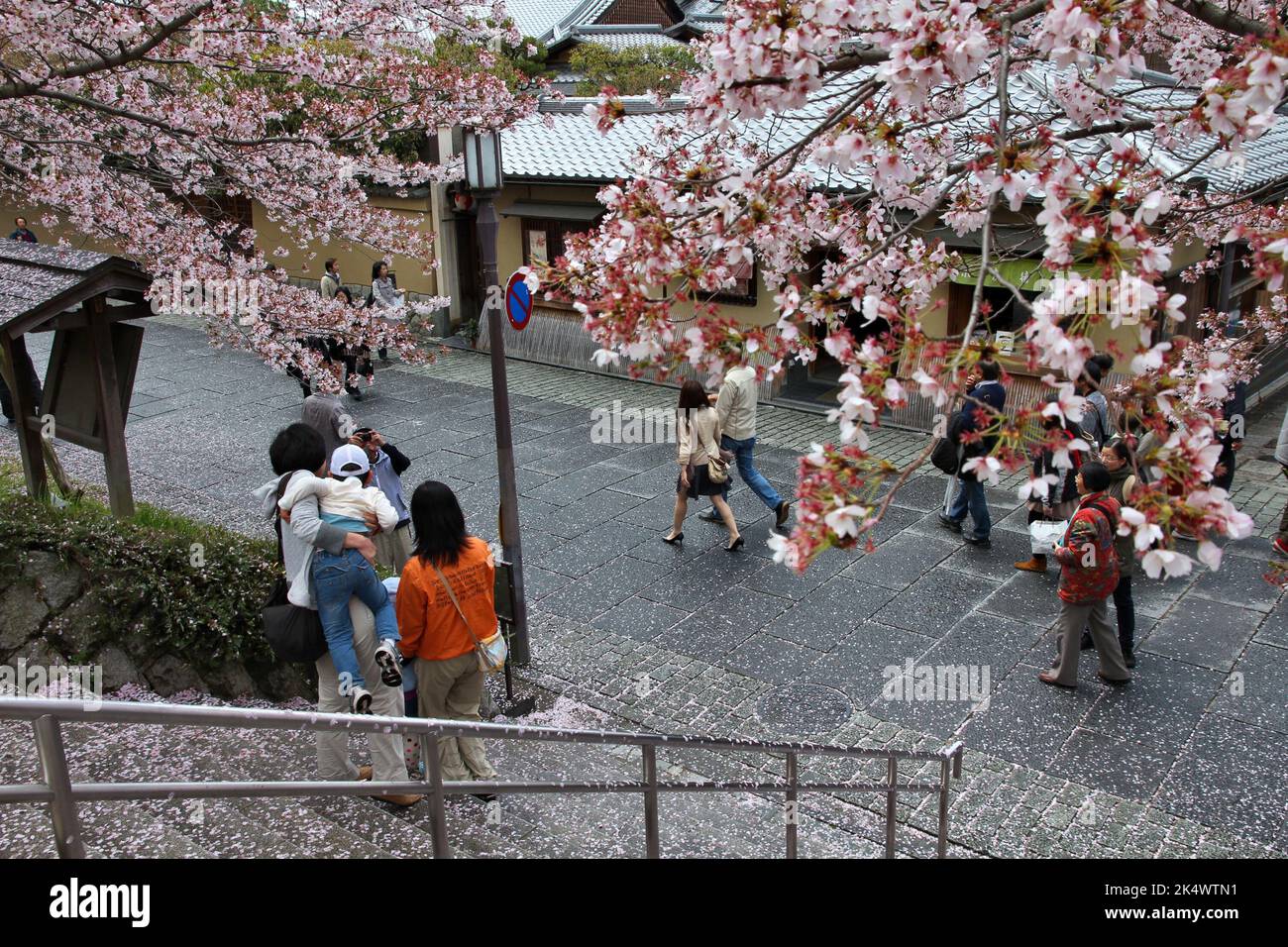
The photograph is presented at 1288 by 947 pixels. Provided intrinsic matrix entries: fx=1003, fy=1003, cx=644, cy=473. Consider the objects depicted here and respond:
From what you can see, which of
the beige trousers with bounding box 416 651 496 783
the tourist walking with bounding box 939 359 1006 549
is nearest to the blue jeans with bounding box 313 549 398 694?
the beige trousers with bounding box 416 651 496 783

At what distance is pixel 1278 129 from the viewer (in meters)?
14.0

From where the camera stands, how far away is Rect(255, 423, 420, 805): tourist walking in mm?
4621

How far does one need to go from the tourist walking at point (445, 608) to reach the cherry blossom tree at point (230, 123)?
331 cm

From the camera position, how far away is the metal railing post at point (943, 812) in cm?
508

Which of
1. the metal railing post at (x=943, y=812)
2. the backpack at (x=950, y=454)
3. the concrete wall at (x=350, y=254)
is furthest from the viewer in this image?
the concrete wall at (x=350, y=254)

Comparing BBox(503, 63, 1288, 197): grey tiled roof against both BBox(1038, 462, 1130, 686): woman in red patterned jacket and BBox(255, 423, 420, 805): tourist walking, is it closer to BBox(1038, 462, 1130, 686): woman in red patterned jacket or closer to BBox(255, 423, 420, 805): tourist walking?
BBox(1038, 462, 1130, 686): woman in red patterned jacket

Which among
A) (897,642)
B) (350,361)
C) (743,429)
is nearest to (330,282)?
(350,361)

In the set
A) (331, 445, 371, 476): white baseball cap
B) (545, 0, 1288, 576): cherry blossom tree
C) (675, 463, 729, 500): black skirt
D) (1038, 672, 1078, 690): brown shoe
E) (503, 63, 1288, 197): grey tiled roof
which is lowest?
(1038, 672, 1078, 690): brown shoe

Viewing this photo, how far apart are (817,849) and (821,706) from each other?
1.49 meters

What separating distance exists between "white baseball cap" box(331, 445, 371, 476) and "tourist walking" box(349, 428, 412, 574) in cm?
48

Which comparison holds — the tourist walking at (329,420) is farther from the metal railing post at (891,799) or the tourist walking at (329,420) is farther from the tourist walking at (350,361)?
the tourist walking at (350,361)

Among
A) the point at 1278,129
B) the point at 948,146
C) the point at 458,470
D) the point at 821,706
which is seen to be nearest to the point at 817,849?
the point at 821,706

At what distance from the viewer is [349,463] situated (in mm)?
6336

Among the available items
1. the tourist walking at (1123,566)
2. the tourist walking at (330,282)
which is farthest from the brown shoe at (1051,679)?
the tourist walking at (330,282)
